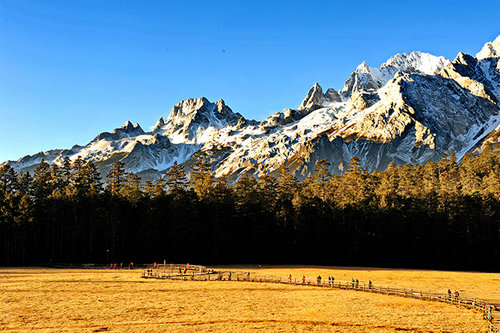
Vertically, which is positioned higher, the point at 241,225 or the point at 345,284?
the point at 241,225

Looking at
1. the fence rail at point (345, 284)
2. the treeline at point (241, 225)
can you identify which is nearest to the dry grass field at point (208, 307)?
the fence rail at point (345, 284)

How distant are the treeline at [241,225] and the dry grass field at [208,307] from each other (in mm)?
23793

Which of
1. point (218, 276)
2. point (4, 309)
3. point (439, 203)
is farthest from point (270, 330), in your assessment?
point (439, 203)

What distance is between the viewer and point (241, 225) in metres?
93.4

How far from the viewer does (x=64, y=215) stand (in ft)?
274

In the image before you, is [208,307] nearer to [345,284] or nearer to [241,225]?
[345,284]

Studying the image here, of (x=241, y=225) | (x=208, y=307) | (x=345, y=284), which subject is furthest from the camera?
(x=241, y=225)

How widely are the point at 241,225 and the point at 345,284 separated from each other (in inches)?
1595

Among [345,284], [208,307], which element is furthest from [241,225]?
[208,307]

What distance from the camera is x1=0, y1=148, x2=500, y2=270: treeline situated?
83.9 m

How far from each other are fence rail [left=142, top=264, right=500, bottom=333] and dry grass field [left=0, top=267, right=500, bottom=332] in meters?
1.55

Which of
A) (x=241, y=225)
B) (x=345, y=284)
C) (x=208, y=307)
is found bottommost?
(x=208, y=307)

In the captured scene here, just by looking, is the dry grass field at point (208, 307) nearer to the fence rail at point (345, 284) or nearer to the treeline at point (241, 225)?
the fence rail at point (345, 284)

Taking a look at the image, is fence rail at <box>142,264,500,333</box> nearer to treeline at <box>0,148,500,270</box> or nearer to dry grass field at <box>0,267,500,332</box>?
dry grass field at <box>0,267,500,332</box>
